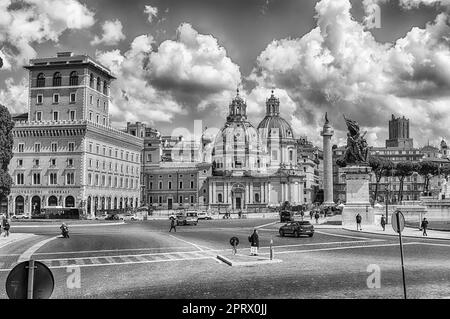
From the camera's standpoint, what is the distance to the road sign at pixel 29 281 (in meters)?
8.20

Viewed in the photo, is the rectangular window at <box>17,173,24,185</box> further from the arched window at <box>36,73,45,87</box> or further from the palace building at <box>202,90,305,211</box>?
the palace building at <box>202,90,305,211</box>

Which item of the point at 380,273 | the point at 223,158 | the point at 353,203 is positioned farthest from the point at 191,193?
the point at 380,273

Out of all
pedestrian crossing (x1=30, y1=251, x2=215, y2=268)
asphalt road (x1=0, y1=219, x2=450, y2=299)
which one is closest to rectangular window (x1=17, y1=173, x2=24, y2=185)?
asphalt road (x1=0, y1=219, x2=450, y2=299)

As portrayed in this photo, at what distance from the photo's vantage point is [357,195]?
58.3 m

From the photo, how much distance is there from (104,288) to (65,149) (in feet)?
302

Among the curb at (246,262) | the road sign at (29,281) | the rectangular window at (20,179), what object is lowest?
the curb at (246,262)

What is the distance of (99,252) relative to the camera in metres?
28.3

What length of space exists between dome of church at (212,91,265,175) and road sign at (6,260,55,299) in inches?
6081

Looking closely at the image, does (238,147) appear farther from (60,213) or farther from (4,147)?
(4,147)

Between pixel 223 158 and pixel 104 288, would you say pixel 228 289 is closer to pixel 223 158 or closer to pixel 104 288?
pixel 104 288

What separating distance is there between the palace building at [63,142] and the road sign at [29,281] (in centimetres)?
9526

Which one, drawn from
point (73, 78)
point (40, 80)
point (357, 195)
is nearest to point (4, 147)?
point (357, 195)

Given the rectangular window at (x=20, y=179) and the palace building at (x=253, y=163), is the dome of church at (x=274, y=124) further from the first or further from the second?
the rectangular window at (x=20, y=179)

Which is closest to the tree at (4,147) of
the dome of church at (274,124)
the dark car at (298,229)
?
the dark car at (298,229)
